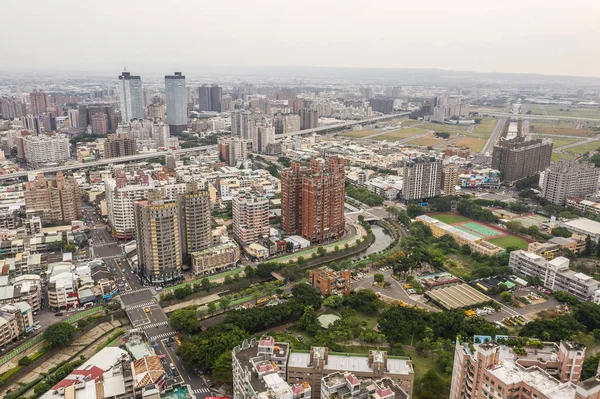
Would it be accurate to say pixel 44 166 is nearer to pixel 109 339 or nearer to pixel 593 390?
pixel 109 339

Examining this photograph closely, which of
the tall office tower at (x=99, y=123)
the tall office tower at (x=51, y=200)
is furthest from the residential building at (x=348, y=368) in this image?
the tall office tower at (x=99, y=123)

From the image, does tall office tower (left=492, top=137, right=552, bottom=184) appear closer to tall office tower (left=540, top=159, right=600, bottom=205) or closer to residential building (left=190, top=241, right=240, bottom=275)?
tall office tower (left=540, top=159, right=600, bottom=205)

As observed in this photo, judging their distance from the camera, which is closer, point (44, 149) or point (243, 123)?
point (44, 149)

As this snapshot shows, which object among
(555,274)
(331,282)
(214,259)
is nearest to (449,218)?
(555,274)

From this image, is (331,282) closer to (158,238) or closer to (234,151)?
(158,238)

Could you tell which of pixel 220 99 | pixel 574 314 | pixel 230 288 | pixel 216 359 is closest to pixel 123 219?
pixel 230 288

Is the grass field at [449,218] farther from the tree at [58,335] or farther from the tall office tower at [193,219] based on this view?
the tree at [58,335]
